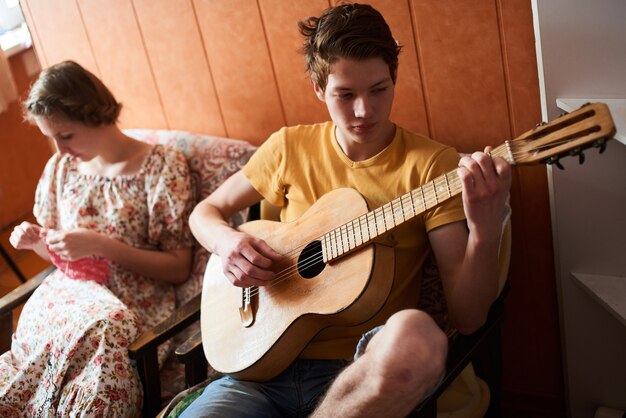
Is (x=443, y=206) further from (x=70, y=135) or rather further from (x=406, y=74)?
(x=70, y=135)

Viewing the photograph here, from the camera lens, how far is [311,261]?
1.62m

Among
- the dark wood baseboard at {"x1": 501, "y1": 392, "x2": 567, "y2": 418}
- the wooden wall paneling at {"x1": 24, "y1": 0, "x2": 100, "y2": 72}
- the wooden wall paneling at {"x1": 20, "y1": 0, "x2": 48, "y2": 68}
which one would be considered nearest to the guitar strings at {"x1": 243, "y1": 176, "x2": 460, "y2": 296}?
the dark wood baseboard at {"x1": 501, "y1": 392, "x2": 567, "y2": 418}

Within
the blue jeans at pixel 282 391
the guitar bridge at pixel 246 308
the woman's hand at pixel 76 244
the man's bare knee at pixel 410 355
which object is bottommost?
the blue jeans at pixel 282 391

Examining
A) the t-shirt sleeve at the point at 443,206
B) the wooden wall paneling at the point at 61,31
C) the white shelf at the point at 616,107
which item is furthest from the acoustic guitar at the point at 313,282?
the wooden wall paneling at the point at 61,31

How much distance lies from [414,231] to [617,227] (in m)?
0.46

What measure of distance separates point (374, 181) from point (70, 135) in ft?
3.19

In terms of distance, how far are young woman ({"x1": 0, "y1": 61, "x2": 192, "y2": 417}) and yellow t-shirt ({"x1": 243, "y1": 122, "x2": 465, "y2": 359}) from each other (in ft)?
1.51

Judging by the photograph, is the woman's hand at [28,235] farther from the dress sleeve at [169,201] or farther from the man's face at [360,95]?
the man's face at [360,95]

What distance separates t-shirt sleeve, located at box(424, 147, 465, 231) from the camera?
1530mm

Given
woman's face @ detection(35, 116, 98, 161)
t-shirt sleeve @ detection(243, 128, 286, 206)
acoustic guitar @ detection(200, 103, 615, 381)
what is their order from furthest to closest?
woman's face @ detection(35, 116, 98, 161) < t-shirt sleeve @ detection(243, 128, 286, 206) < acoustic guitar @ detection(200, 103, 615, 381)

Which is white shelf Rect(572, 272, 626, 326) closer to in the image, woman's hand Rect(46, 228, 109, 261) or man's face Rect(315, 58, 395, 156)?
man's face Rect(315, 58, 395, 156)

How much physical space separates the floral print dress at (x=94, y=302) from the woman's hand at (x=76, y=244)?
6 cm

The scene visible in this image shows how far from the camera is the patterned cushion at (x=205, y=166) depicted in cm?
216

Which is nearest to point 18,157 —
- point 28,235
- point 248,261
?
point 28,235
